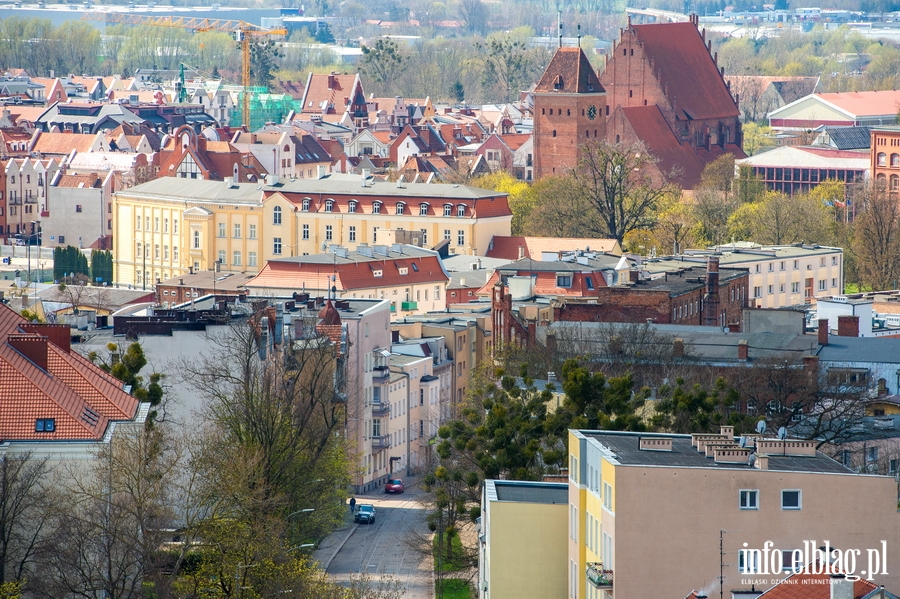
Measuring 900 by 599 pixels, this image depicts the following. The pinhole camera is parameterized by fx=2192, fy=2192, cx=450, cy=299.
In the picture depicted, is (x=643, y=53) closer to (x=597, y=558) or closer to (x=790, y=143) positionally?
(x=790, y=143)

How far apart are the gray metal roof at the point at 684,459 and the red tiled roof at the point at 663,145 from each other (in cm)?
9560

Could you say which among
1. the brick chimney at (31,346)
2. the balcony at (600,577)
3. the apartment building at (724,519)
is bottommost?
the balcony at (600,577)

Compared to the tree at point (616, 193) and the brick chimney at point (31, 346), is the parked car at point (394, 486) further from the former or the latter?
the tree at point (616, 193)

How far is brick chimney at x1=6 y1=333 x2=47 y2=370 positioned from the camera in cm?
4034

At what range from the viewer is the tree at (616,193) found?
10781 cm

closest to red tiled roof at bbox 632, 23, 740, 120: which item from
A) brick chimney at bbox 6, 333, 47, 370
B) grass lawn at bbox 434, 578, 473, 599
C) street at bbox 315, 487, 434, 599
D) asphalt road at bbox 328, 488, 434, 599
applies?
asphalt road at bbox 328, 488, 434, 599

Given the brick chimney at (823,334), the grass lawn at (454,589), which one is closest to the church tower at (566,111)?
the brick chimney at (823,334)

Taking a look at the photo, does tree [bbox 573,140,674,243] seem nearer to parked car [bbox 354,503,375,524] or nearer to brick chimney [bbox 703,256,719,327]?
brick chimney [bbox 703,256,719,327]

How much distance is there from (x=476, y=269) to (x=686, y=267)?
1489 cm

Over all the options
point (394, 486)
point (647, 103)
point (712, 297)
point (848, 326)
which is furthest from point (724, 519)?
point (647, 103)

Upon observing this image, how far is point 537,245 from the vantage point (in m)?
102

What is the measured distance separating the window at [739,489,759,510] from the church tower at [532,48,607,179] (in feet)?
305

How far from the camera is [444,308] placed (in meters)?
86.8

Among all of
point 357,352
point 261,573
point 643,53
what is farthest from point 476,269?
point 261,573
